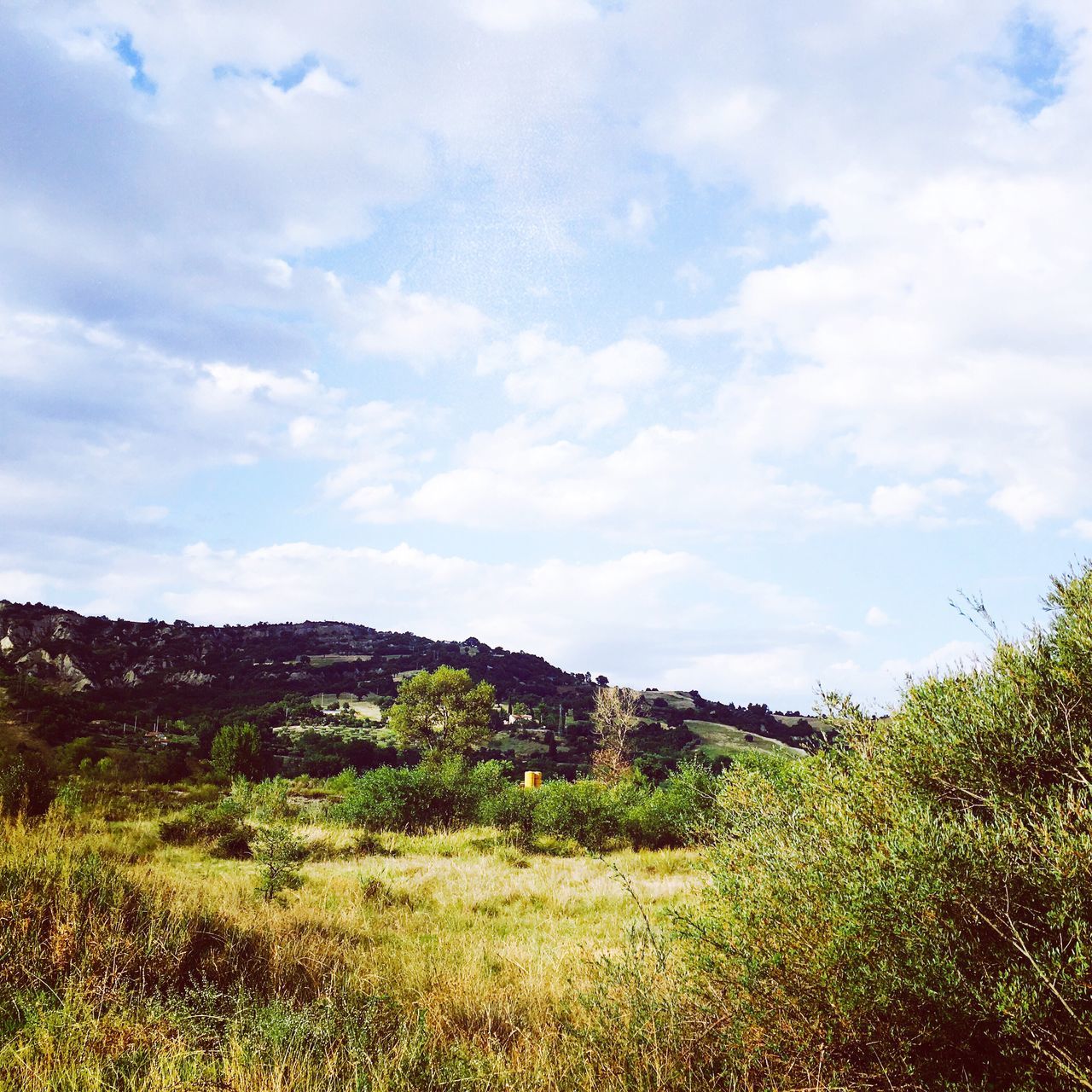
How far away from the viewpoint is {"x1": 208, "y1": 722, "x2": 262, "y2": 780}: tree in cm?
4447

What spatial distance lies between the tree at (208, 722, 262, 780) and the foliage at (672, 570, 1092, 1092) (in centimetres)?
4426

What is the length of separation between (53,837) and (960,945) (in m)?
12.7

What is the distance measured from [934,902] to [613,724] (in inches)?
1902

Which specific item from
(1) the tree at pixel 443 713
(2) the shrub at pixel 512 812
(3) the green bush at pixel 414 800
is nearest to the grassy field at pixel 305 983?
(2) the shrub at pixel 512 812

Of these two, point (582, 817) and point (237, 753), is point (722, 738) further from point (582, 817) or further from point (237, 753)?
point (582, 817)

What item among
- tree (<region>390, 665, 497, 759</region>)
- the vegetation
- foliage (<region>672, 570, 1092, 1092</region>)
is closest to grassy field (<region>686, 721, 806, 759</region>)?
tree (<region>390, 665, 497, 759</region>)

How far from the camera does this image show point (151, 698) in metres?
87.2

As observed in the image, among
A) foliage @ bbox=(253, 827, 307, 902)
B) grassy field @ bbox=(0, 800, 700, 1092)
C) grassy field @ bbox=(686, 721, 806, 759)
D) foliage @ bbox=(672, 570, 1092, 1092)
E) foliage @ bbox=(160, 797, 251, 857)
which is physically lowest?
grassy field @ bbox=(686, 721, 806, 759)

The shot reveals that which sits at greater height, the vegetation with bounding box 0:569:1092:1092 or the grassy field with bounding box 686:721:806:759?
the vegetation with bounding box 0:569:1092:1092

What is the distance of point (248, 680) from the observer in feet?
364

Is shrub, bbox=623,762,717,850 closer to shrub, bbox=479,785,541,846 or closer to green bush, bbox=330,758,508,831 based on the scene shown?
shrub, bbox=479,785,541,846

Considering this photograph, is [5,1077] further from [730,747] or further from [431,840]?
[730,747]

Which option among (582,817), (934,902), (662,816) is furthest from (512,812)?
(934,902)

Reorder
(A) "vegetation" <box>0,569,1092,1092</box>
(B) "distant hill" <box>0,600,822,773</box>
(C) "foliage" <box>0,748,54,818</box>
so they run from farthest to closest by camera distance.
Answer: (B) "distant hill" <box>0,600,822,773</box>, (C) "foliage" <box>0,748,54,818</box>, (A) "vegetation" <box>0,569,1092,1092</box>
